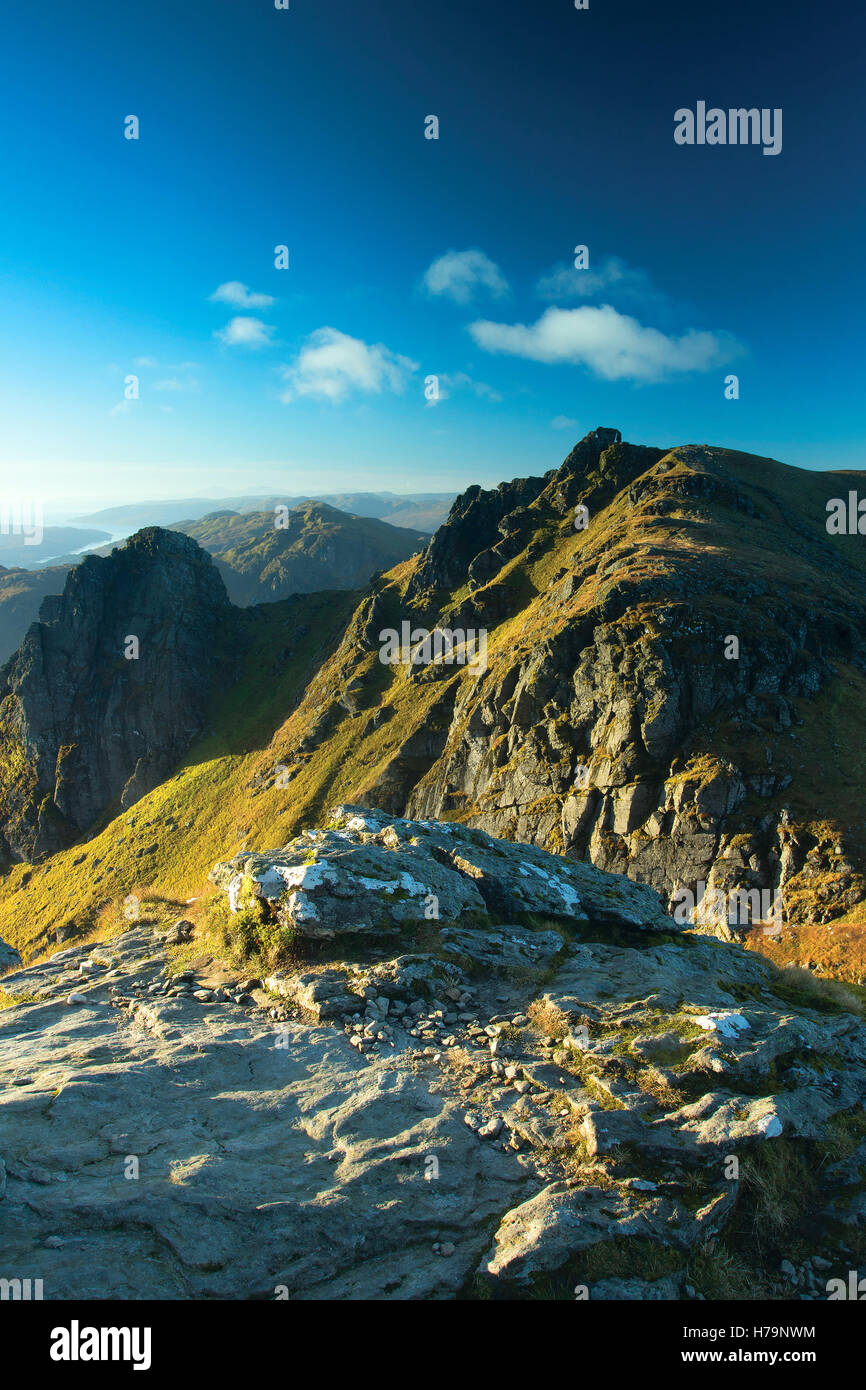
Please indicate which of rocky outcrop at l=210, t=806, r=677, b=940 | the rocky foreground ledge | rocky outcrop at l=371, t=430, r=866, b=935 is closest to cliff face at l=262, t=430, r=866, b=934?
rocky outcrop at l=371, t=430, r=866, b=935

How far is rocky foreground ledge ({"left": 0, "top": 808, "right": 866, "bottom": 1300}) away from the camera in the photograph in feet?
23.2

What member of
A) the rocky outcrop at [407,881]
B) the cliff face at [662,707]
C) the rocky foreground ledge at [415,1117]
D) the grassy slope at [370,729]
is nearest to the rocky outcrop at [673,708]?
the cliff face at [662,707]

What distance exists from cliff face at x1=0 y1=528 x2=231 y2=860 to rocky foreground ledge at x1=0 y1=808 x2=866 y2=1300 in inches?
4561

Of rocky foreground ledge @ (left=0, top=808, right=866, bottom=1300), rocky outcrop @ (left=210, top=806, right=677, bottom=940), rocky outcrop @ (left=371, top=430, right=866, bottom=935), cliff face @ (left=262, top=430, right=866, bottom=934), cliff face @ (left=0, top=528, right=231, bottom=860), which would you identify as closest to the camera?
rocky foreground ledge @ (left=0, top=808, right=866, bottom=1300)

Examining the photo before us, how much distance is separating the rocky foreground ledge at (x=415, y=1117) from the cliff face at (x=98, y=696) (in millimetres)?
115852

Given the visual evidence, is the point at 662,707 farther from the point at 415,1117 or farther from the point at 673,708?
the point at 415,1117

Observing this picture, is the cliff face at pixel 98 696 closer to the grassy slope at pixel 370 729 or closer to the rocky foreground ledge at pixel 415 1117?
the grassy slope at pixel 370 729

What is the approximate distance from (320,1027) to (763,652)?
179ft

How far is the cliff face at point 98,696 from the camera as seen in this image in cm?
11856

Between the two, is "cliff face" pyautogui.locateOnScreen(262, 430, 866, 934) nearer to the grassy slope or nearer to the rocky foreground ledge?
the grassy slope

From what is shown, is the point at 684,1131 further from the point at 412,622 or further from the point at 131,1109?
the point at 412,622

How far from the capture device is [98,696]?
127 metres

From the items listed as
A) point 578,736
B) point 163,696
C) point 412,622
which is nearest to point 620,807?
point 578,736

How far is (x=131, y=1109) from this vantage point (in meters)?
9.16
